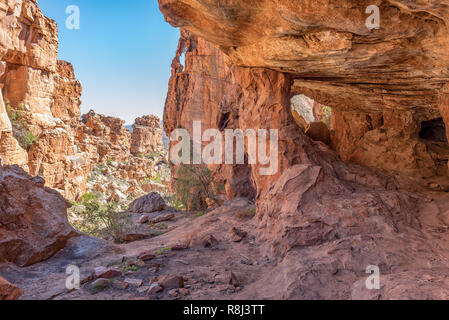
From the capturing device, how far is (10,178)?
266 inches

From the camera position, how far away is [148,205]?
1496 cm

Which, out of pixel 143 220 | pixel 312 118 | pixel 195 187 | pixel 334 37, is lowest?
pixel 143 220

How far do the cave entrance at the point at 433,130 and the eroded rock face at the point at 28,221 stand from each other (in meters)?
15.3

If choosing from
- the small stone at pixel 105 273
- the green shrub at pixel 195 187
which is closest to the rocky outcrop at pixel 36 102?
the green shrub at pixel 195 187

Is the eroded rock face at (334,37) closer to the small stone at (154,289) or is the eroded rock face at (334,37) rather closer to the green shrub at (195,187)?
the small stone at (154,289)

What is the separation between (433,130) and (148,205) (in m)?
15.0

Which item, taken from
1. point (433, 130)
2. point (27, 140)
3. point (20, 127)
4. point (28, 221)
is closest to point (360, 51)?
point (28, 221)

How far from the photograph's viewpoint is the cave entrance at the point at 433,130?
41.4ft

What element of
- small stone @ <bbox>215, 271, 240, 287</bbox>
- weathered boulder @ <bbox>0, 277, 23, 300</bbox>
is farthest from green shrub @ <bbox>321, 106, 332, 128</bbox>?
weathered boulder @ <bbox>0, 277, 23, 300</bbox>

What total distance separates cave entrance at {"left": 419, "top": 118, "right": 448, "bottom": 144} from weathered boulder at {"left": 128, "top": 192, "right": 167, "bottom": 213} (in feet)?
45.1

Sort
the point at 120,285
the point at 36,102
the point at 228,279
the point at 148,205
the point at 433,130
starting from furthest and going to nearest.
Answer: the point at 36,102 < the point at 148,205 < the point at 433,130 < the point at 228,279 < the point at 120,285

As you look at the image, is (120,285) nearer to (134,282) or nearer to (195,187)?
(134,282)

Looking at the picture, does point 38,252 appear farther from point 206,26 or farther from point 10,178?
point 206,26

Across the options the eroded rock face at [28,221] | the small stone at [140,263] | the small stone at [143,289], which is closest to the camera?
the small stone at [143,289]
